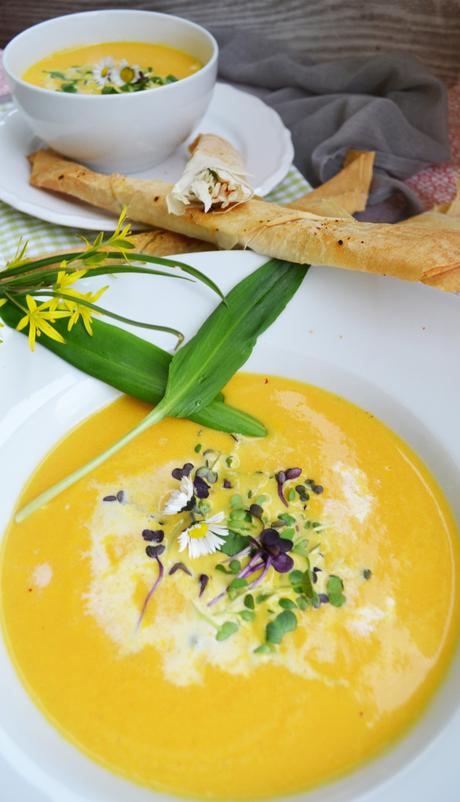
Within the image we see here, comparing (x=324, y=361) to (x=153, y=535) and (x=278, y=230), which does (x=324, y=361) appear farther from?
(x=153, y=535)

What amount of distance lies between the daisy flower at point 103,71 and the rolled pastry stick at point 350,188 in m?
0.52

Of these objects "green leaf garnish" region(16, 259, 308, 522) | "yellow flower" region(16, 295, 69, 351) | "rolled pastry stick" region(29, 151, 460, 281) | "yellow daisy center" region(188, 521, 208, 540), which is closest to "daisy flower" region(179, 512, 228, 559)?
"yellow daisy center" region(188, 521, 208, 540)

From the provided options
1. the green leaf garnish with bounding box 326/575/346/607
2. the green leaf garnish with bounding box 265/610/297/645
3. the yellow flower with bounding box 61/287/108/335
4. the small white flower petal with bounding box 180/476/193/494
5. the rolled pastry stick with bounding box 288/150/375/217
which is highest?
the rolled pastry stick with bounding box 288/150/375/217

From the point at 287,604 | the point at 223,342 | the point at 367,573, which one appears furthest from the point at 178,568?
the point at 223,342

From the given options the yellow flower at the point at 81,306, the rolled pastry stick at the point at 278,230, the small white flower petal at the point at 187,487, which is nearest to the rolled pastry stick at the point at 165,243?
the rolled pastry stick at the point at 278,230

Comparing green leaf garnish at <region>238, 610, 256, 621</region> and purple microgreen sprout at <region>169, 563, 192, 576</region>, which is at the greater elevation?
green leaf garnish at <region>238, 610, 256, 621</region>

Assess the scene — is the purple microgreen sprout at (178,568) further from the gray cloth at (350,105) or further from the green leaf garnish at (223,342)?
the gray cloth at (350,105)

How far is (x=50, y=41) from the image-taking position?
1.92 m

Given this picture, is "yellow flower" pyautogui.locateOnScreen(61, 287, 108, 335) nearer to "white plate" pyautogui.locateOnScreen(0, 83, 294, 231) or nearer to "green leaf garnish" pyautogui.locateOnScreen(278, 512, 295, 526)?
"white plate" pyautogui.locateOnScreen(0, 83, 294, 231)

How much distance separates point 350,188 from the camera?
1.75m

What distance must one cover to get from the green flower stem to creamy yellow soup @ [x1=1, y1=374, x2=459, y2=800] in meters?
0.01

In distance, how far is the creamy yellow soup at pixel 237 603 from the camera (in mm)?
977

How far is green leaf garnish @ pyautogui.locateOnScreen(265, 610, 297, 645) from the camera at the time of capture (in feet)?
3.45

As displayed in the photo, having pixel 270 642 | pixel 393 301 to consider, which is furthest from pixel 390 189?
pixel 270 642
